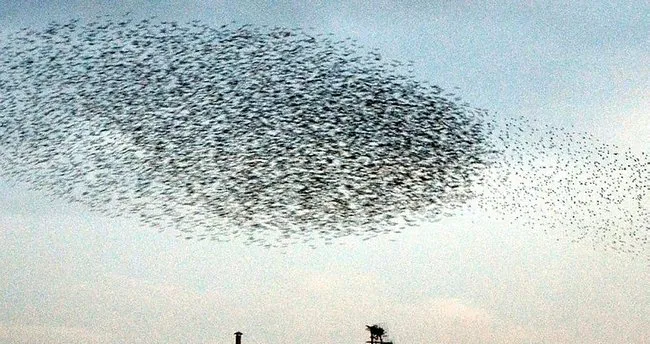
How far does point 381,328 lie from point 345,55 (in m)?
30.1

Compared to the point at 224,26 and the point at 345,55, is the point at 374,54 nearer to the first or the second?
the point at 345,55

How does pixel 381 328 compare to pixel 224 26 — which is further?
pixel 381 328

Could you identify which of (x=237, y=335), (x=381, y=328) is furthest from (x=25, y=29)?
(x=381, y=328)

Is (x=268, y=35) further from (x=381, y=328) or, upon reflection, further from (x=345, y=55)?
(x=381, y=328)

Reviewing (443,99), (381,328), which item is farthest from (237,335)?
(443,99)

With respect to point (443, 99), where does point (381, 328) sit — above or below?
below

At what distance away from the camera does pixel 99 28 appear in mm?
32188

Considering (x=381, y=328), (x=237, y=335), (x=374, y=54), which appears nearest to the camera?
(x=374, y=54)

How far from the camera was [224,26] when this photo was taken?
32.3 metres

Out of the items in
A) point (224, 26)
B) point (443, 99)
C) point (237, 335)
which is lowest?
point (237, 335)

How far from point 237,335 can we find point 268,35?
24864mm

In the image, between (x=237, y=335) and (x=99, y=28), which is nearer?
(x=99, y=28)

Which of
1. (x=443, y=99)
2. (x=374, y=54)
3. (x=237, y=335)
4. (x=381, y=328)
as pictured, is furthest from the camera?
(x=381, y=328)

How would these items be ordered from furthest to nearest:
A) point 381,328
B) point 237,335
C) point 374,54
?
1. point 381,328
2. point 237,335
3. point 374,54
